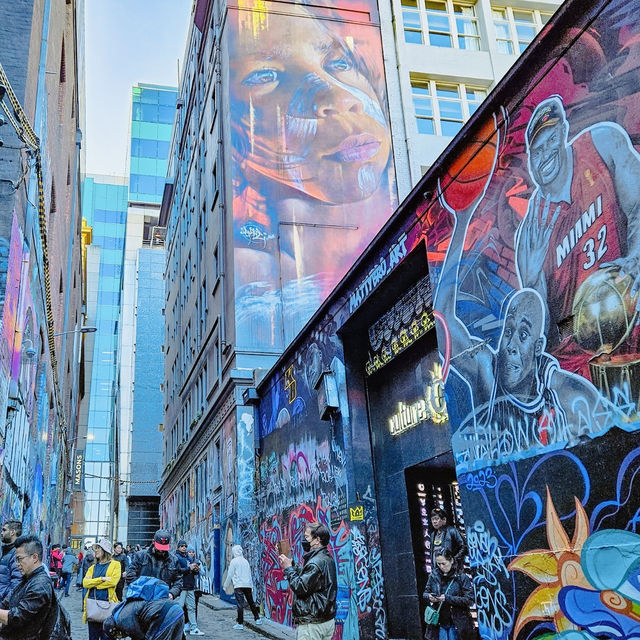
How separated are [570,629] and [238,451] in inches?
556

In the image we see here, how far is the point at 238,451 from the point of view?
18734 millimetres

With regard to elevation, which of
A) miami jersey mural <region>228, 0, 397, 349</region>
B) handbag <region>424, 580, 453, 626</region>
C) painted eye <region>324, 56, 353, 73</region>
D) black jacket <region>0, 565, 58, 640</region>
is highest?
painted eye <region>324, 56, 353, 73</region>

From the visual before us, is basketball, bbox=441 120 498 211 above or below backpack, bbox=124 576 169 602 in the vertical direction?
above

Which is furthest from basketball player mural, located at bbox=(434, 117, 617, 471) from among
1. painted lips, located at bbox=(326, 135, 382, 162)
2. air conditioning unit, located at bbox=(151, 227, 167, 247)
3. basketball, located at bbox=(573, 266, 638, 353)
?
air conditioning unit, located at bbox=(151, 227, 167, 247)

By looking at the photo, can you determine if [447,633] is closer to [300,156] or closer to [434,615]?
[434,615]

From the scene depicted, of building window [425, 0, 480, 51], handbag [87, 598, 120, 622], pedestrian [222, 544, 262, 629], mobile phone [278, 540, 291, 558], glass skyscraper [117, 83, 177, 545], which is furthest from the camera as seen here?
glass skyscraper [117, 83, 177, 545]

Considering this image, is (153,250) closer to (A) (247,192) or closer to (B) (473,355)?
(A) (247,192)

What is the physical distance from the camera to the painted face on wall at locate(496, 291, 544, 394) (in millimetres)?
6121

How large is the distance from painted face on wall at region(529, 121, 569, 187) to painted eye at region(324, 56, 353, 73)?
63.4ft

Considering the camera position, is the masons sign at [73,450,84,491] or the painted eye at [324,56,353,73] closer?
the painted eye at [324,56,353,73]

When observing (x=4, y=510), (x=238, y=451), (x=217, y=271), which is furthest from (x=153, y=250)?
(x=4, y=510)

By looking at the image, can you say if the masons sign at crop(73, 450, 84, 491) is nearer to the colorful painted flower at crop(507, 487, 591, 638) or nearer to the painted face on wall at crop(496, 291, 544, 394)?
the painted face on wall at crop(496, 291, 544, 394)

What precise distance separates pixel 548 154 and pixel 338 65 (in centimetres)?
1987

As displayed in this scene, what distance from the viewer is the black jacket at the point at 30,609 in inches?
197
